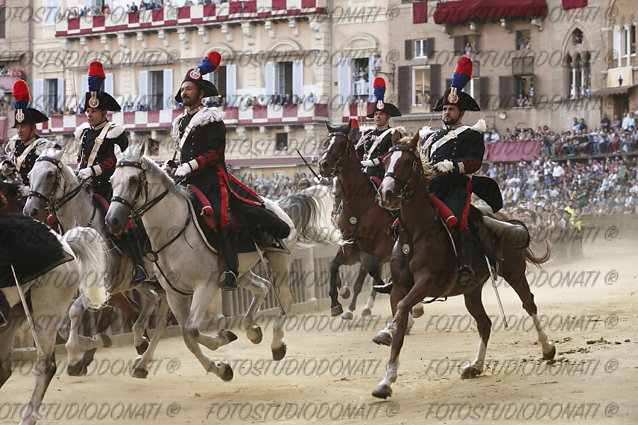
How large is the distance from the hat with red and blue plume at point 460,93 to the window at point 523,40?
137ft

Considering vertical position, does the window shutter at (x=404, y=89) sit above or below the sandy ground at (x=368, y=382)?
above

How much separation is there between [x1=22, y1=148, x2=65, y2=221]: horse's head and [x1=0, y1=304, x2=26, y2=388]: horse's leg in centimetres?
234

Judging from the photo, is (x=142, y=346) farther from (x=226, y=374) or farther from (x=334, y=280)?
(x=334, y=280)

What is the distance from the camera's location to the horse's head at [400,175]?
1164cm

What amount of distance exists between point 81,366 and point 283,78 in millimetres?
48031

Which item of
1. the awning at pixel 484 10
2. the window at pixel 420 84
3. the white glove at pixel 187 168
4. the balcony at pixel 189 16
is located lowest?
the white glove at pixel 187 168

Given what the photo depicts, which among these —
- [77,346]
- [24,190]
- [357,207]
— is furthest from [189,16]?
[77,346]

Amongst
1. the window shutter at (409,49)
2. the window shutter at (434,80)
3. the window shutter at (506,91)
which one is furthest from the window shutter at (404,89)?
the window shutter at (506,91)

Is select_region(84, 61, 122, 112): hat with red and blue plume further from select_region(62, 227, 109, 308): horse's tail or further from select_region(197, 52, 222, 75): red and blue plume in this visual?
select_region(62, 227, 109, 308): horse's tail

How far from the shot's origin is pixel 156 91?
2510 inches

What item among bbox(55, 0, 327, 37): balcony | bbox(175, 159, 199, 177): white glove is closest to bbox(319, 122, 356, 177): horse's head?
bbox(175, 159, 199, 177): white glove

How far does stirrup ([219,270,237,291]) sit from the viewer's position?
12625 mm

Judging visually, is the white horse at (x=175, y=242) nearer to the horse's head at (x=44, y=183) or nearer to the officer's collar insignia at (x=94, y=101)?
the horse's head at (x=44, y=183)

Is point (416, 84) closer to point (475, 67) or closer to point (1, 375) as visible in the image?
point (475, 67)
